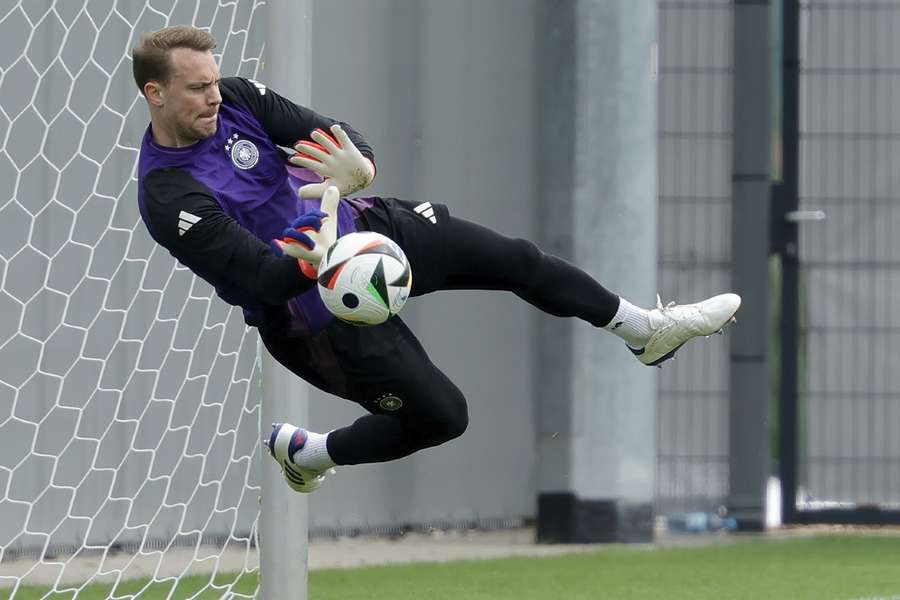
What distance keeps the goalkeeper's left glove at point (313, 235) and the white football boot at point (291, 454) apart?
110 centimetres

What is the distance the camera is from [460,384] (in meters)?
9.42

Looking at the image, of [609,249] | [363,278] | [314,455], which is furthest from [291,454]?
[609,249]

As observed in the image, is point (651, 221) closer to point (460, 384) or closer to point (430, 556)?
point (460, 384)

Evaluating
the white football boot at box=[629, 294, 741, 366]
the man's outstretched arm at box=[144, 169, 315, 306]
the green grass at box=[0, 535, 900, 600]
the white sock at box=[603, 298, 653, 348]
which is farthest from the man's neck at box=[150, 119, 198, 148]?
the green grass at box=[0, 535, 900, 600]

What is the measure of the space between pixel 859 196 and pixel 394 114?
2.84 m

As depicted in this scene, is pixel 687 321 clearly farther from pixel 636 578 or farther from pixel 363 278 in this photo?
pixel 636 578

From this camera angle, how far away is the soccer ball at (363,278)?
471 centimetres

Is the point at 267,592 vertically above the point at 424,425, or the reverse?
the point at 424,425

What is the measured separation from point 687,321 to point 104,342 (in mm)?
3431

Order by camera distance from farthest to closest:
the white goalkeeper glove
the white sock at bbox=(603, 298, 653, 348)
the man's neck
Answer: the white sock at bbox=(603, 298, 653, 348), the man's neck, the white goalkeeper glove

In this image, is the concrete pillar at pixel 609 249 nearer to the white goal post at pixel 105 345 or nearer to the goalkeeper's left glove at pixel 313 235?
the white goal post at pixel 105 345

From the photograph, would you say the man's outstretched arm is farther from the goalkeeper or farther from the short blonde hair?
the short blonde hair

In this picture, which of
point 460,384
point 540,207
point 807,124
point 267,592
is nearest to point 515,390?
point 460,384

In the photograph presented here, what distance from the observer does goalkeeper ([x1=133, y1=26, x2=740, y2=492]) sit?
491 centimetres
